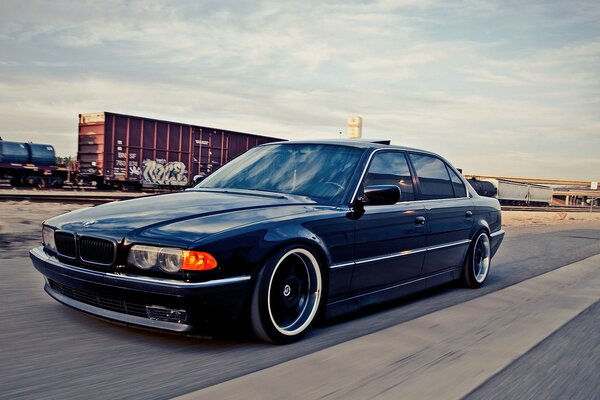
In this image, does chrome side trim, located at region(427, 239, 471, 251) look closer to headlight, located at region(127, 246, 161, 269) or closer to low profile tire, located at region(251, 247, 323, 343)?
low profile tire, located at region(251, 247, 323, 343)

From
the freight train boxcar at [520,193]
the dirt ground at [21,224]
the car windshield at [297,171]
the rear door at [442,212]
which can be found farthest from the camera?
the freight train boxcar at [520,193]

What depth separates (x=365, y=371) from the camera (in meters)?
2.95

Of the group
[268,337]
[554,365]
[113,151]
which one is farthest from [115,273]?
[113,151]

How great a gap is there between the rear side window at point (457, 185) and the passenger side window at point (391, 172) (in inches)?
38.2

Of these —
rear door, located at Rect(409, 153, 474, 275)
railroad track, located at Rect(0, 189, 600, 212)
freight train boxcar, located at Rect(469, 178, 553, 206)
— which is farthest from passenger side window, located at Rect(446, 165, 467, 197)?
freight train boxcar, located at Rect(469, 178, 553, 206)

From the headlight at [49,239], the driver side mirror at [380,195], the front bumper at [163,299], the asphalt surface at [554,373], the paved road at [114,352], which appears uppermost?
the driver side mirror at [380,195]

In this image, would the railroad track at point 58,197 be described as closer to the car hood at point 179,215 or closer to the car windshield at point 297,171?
the car windshield at point 297,171

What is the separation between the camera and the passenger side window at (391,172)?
4445 millimetres

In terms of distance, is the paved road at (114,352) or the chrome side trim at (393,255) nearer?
the paved road at (114,352)

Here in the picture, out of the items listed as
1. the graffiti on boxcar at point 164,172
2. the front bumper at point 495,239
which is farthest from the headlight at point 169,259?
the graffiti on boxcar at point 164,172

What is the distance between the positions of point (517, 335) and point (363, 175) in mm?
1593

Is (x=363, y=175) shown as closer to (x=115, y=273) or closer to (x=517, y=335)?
(x=517, y=335)

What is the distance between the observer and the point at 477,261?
19.3 feet

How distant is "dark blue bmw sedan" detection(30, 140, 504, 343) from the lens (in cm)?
307
